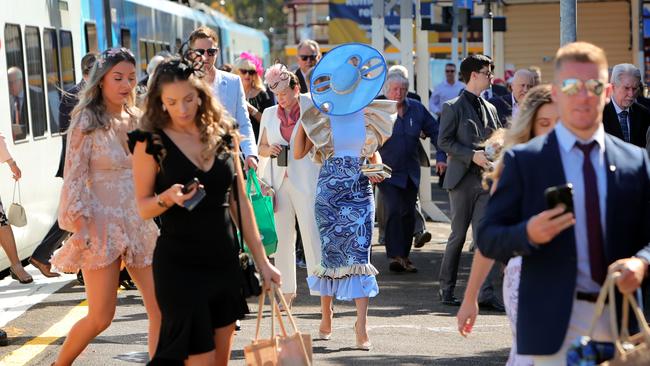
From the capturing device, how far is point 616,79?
11047mm

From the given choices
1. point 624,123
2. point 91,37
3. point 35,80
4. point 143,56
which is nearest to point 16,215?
point 35,80

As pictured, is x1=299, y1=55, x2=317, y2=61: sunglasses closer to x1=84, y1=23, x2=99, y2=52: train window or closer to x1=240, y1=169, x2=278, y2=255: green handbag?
x1=240, y1=169, x2=278, y2=255: green handbag

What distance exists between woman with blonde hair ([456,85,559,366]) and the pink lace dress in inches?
85.4

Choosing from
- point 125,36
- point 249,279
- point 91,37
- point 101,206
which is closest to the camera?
point 249,279

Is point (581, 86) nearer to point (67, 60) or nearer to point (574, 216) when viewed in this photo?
point (574, 216)

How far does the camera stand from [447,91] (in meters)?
25.0

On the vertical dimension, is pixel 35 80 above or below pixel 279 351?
above

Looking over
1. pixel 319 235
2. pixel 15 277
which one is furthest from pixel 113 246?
pixel 15 277

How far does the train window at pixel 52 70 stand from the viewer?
49.4 feet

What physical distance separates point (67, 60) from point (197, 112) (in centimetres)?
1064

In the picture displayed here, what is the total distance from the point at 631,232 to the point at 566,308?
340 mm

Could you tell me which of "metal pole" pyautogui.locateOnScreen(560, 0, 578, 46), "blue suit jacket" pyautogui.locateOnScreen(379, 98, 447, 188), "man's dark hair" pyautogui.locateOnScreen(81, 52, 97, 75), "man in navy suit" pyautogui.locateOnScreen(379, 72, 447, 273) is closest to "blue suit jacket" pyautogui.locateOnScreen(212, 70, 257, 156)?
"man's dark hair" pyautogui.locateOnScreen(81, 52, 97, 75)

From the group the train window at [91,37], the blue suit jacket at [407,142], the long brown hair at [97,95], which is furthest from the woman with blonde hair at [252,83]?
the long brown hair at [97,95]

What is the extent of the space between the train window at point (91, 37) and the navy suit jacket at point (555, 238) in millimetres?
13389
